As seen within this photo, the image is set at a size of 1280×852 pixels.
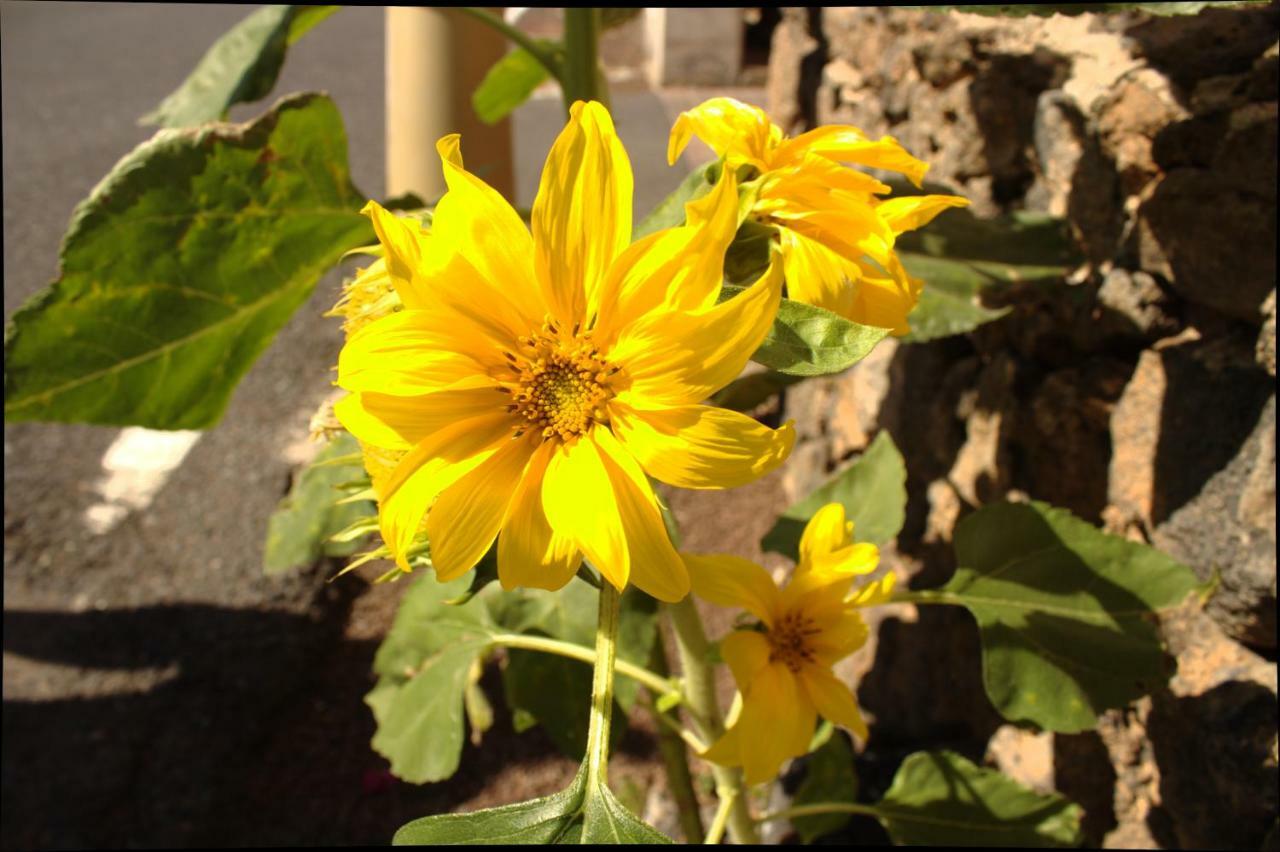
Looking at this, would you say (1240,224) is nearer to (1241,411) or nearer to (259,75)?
(1241,411)

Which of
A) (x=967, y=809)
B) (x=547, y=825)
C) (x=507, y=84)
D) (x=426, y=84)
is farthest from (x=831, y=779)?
(x=426, y=84)

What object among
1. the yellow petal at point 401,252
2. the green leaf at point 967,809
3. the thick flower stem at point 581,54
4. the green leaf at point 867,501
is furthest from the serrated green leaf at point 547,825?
the thick flower stem at point 581,54

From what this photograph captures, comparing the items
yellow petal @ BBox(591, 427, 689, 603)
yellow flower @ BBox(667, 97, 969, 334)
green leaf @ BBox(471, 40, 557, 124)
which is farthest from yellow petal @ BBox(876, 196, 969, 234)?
green leaf @ BBox(471, 40, 557, 124)

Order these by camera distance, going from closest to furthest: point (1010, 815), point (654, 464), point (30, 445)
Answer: point (654, 464)
point (1010, 815)
point (30, 445)

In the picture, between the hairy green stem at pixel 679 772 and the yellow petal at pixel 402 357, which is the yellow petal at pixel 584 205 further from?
the hairy green stem at pixel 679 772

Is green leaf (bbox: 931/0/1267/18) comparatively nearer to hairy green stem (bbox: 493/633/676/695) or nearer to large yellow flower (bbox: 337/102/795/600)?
large yellow flower (bbox: 337/102/795/600)

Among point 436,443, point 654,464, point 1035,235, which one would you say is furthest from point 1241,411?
point 436,443

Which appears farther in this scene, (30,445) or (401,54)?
(30,445)
